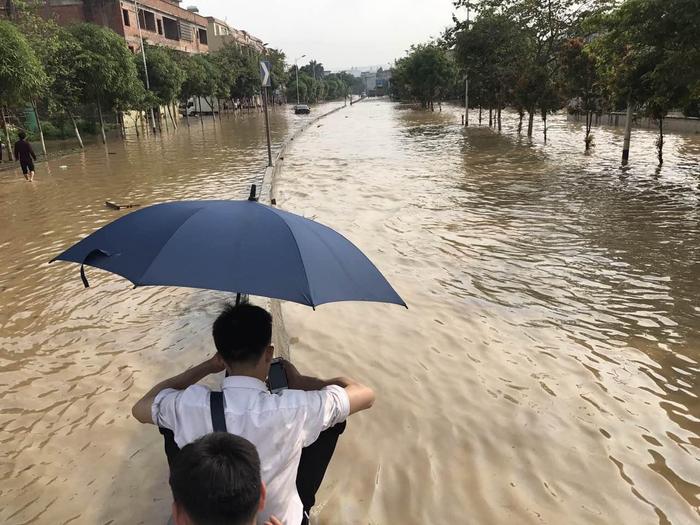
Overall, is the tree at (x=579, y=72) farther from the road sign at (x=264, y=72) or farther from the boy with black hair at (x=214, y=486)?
the boy with black hair at (x=214, y=486)

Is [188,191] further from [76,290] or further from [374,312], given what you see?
[374,312]

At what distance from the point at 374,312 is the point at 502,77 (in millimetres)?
26017

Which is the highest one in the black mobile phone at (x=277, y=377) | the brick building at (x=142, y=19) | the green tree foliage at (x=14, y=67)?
the brick building at (x=142, y=19)

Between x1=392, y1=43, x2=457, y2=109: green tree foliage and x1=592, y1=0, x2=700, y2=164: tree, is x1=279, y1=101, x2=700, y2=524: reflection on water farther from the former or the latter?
x1=392, y1=43, x2=457, y2=109: green tree foliage

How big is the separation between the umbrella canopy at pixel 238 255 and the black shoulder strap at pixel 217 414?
1.49ft

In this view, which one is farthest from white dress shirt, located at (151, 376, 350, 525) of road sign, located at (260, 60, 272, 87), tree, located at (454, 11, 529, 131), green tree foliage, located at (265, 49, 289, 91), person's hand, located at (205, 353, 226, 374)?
green tree foliage, located at (265, 49, 289, 91)

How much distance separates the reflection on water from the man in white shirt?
1.56 metres

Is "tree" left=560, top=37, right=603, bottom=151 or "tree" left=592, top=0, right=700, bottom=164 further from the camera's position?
"tree" left=560, top=37, right=603, bottom=151

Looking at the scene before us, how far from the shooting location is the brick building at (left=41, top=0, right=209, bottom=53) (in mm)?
44094

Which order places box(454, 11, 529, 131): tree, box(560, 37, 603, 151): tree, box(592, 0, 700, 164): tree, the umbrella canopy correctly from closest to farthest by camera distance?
the umbrella canopy → box(592, 0, 700, 164): tree → box(560, 37, 603, 151): tree → box(454, 11, 529, 131): tree

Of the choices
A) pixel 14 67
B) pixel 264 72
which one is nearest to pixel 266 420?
pixel 264 72

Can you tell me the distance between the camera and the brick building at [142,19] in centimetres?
4409

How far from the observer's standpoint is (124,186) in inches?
608

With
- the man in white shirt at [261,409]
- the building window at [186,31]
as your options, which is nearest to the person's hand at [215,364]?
the man in white shirt at [261,409]
